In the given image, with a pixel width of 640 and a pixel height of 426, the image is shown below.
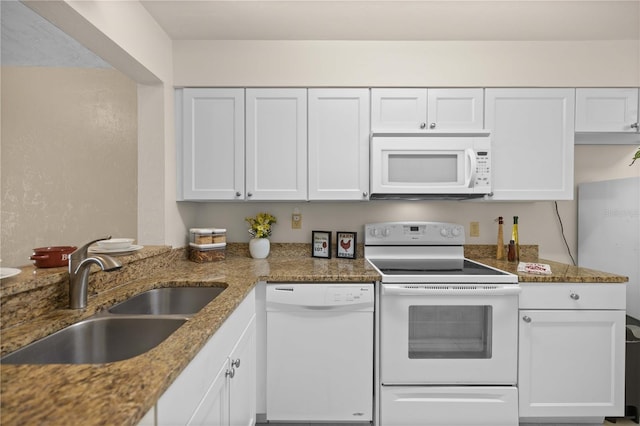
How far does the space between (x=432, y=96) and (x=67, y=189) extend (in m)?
2.83

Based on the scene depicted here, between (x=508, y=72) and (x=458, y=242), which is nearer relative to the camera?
(x=508, y=72)

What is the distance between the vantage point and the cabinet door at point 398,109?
2238 mm

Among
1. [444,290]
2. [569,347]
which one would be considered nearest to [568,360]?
[569,347]

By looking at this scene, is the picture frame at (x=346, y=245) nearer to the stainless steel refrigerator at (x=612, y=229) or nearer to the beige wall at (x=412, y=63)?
the beige wall at (x=412, y=63)

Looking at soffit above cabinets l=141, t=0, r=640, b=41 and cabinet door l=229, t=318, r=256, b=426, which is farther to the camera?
soffit above cabinets l=141, t=0, r=640, b=41

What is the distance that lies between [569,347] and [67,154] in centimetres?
370

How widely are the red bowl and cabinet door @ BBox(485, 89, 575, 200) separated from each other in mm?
2429

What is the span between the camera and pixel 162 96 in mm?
2152

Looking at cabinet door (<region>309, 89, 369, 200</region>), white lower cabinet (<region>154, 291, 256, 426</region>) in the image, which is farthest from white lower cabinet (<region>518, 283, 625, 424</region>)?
white lower cabinet (<region>154, 291, 256, 426</region>)

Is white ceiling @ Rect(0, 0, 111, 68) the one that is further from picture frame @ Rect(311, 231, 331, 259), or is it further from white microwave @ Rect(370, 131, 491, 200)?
white microwave @ Rect(370, 131, 491, 200)

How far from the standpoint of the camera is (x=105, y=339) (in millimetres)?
1192

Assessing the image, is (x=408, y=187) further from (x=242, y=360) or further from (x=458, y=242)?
(x=242, y=360)

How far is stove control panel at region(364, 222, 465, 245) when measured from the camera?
96.7 inches

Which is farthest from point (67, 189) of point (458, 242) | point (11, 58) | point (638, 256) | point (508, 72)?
point (638, 256)
